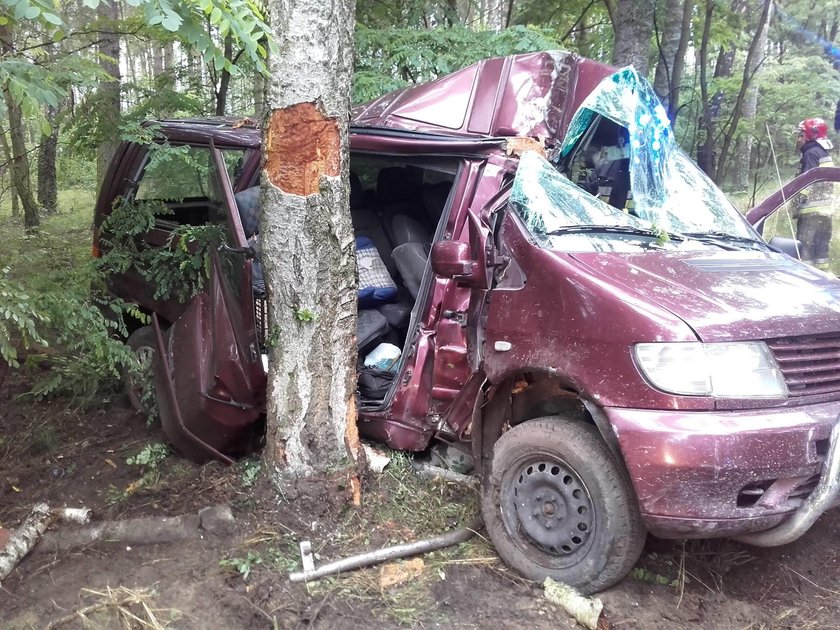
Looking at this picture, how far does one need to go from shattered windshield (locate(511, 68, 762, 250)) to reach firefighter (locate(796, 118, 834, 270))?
159 inches

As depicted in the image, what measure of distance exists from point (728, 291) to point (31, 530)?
3434 mm

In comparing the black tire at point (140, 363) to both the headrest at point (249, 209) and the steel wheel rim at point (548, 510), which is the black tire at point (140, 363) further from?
the steel wheel rim at point (548, 510)

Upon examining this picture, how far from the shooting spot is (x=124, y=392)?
5230mm

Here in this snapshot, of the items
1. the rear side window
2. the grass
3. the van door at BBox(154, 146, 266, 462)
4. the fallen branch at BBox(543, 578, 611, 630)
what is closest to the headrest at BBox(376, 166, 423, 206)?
the rear side window

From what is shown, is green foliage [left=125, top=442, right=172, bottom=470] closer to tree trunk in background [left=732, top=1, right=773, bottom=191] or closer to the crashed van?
the crashed van

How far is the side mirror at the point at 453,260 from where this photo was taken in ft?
10.4

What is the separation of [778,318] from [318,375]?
2074 mm

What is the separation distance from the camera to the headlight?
8.25 ft

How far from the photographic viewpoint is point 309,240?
3.13 m

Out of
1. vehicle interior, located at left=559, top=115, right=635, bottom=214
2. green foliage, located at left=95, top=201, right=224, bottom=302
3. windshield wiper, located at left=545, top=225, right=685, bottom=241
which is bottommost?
green foliage, located at left=95, top=201, right=224, bottom=302

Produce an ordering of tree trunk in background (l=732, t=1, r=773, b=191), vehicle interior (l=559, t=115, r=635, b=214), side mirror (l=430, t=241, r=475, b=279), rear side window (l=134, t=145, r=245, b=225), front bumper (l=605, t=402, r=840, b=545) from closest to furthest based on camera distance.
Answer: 1. front bumper (l=605, t=402, r=840, b=545)
2. side mirror (l=430, t=241, r=475, b=279)
3. vehicle interior (l=559, t=115, r=635, b=214)
4. rear side window (l=134, t=145, r=245, b=225)
5. tree trunk in background (l=732, t=1, r=773, b=191)

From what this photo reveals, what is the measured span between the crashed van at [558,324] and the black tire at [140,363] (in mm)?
308

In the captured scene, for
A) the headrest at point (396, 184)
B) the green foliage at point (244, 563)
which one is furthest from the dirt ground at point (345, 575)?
the headrest at point (396, 184)

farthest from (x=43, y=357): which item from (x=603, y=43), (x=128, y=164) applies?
(x=603, y=43)
